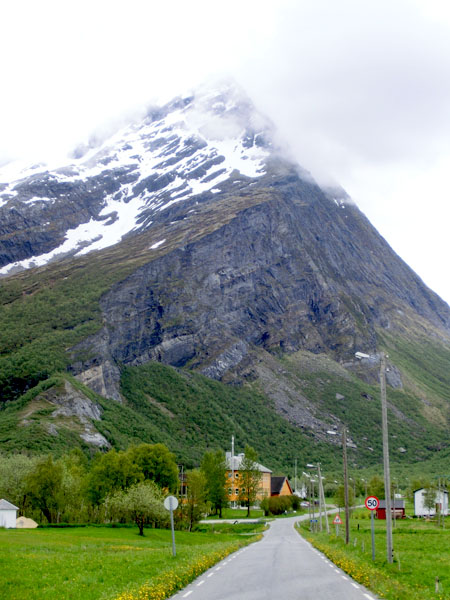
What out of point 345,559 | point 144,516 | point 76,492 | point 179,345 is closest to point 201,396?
point 179,345

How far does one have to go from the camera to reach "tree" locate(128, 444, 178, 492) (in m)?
77.8

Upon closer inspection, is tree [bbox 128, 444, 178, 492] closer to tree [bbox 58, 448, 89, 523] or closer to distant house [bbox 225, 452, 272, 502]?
tree [bbox 58, 448, 89, 523]

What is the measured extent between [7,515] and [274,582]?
45.5m

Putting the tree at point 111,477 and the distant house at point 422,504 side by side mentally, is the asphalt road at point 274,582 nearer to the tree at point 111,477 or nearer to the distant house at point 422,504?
the tree at point 111,477

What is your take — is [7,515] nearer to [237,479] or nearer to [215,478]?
[215,478]

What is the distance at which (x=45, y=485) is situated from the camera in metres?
68.5

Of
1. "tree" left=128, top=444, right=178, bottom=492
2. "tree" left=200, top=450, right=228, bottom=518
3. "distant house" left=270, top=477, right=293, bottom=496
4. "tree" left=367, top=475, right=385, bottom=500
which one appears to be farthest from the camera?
"distant house" left=270, top=477, right=293, bottom=496

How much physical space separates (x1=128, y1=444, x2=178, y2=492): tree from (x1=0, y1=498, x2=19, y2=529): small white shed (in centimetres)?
1872

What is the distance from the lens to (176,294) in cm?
19362

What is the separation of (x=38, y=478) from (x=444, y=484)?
83.4 metres

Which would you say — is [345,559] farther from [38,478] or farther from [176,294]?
[176,294]

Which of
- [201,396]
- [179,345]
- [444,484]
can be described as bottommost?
[444,484]

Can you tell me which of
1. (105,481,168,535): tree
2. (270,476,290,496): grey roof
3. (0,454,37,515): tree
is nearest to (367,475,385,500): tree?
(270,476,290,496): grey roof

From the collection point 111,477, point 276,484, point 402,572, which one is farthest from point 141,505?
point 276,484
